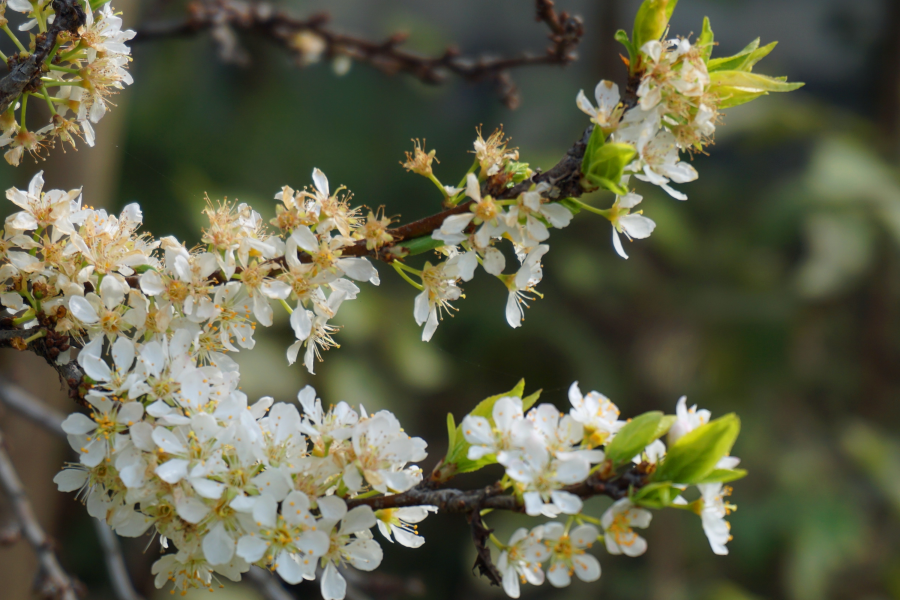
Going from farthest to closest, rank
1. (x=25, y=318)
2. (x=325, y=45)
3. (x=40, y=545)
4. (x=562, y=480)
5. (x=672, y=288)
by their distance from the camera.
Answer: (x=672, y=288)
(x=325, y=45)
(x=40, y=545)
(x=25, y=318)
(x=562, y=480)

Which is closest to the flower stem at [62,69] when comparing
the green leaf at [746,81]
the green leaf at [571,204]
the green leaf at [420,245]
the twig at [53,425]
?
the green leaf at [420,245]

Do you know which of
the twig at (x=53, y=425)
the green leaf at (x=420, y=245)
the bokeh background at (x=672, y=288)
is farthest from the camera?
the bokeh background at (x=672, y=288)

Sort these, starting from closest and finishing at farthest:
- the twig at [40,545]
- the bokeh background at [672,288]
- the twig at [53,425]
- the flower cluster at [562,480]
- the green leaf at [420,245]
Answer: the flower cluster at [562,480] → the green leaf at [420,245] → the twig at [40,545] → the twig at [53,425] → the bokeh background at [672,288]

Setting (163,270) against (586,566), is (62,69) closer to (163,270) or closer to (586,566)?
(163,270)

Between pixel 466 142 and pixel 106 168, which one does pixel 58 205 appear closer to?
pixel 106 168

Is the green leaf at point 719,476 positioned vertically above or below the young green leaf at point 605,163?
below

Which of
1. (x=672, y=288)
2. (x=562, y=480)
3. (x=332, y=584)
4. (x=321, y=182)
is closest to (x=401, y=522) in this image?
(x=332, y=584)

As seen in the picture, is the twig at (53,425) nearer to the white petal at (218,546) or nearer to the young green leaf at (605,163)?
the white petal at (218,546)
